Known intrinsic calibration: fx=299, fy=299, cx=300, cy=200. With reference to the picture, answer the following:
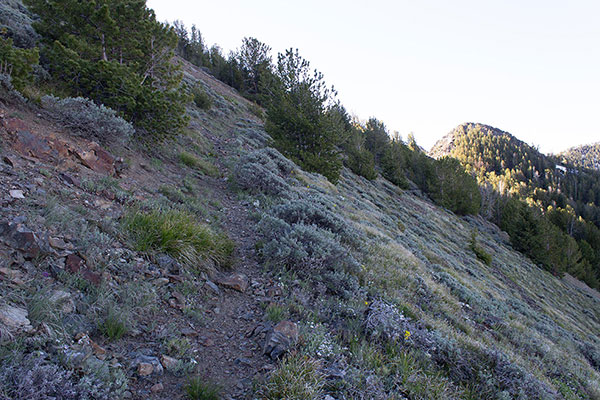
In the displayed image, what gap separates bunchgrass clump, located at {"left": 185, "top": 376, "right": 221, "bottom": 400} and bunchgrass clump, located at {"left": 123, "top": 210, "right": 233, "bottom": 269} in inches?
77.8

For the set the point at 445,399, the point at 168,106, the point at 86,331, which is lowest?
the point at 86,331

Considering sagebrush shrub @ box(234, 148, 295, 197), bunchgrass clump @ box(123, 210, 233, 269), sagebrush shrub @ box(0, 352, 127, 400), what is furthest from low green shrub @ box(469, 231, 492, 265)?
sagebrush shrub @ box(0, 352, 127, 400)

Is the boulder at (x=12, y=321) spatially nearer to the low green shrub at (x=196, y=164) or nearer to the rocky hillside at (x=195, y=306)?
the rocky hillside at (x=195, y=306)

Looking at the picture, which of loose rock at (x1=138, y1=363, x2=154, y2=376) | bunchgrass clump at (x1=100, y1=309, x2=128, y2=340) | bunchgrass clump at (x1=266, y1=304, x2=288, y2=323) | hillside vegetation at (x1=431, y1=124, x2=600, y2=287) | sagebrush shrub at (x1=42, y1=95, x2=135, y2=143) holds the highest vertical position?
hillside vegetation at (x1=431, y1=124, x2=600, y2=287)

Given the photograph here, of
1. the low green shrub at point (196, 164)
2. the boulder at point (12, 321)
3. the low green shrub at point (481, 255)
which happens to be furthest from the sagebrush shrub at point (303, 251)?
the low green shrub at point (481, 255)

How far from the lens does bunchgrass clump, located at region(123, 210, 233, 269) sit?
4312 mm

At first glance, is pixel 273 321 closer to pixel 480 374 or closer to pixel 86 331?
pixel 86 331

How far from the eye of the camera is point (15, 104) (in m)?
5.77

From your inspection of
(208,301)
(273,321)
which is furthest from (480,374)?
(208,301)

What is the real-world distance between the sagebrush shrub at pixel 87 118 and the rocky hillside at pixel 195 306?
133 mm

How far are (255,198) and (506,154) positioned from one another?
15045 cm

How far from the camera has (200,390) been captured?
8.59ft

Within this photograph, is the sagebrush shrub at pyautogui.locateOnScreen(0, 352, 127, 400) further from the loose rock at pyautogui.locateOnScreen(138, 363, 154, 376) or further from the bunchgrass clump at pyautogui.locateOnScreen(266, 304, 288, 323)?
the bunchgrass clump at pyautogui.locateOnScreen(266, 304, 288, 323)

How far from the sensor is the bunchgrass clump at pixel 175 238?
431 centimetres
